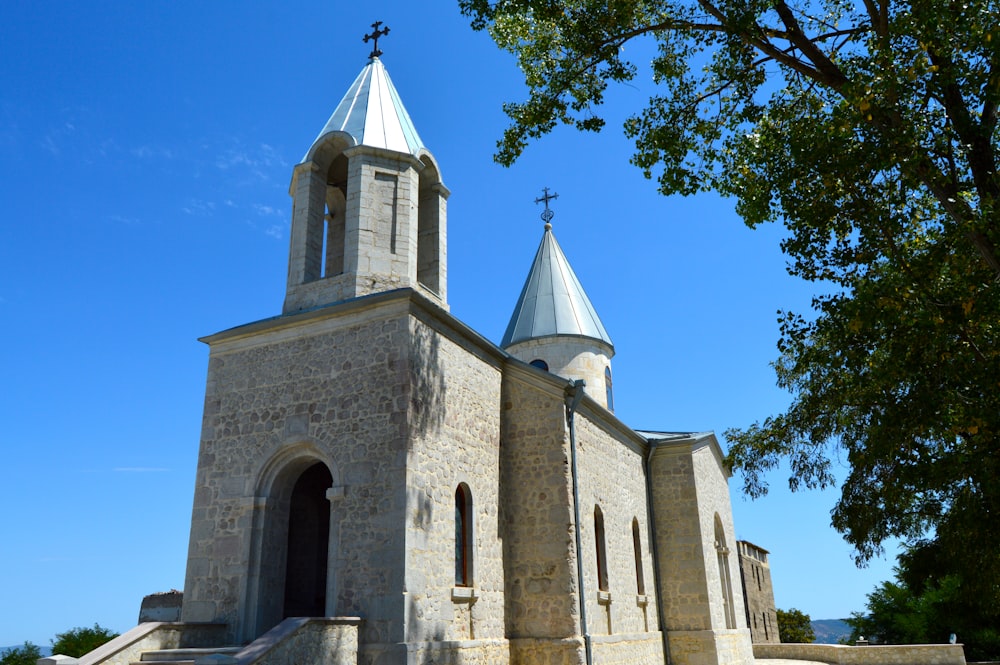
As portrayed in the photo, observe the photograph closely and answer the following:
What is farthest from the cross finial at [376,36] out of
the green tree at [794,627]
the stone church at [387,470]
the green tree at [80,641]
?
the green tree at [794,627]

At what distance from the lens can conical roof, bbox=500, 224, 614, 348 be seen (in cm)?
2094

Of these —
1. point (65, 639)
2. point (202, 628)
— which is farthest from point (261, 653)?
point (65, 639)

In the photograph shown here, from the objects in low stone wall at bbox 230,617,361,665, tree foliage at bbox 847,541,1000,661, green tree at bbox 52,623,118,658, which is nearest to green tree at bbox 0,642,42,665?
green tree at bbox 52,623,118,658

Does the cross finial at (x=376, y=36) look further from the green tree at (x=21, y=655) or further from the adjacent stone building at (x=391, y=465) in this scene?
the green tree at (x=21, y=655)

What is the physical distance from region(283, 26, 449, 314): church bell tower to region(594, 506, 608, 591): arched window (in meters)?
4.96

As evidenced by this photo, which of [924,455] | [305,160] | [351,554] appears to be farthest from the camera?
[305,160]

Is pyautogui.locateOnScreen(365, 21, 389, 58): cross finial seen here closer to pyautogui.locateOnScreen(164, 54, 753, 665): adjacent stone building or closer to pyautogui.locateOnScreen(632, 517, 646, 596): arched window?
pyautogui.locateOnScreen(164, 54, 753, 665): adjacent stone building

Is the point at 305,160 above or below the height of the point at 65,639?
above

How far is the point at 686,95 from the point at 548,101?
6.21 feet

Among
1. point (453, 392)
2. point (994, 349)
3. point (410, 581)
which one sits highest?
point (453, 392)

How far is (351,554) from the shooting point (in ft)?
32.2

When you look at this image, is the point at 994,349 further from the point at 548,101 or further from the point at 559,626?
the point at 559,626

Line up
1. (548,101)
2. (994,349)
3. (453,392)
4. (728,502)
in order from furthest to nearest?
(728,502)
(453,392)
(548,101)
(994,349)

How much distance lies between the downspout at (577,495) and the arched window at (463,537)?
6.26 ft
